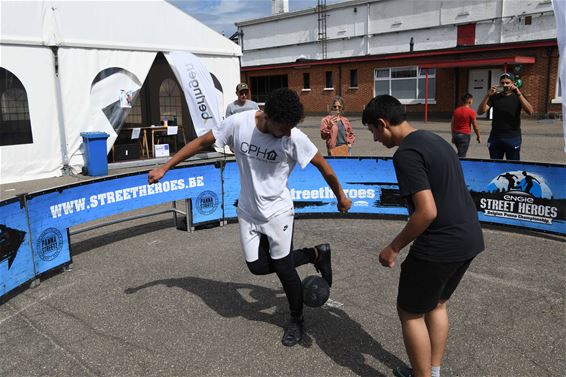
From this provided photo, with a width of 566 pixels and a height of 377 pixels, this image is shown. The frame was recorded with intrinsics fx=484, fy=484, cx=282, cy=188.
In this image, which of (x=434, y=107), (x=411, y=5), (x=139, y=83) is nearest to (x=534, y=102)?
(x=434, y=107)

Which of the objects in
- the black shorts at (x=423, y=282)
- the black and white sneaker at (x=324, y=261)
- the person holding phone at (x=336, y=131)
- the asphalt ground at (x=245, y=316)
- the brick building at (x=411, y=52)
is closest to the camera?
the black shorts at (x=423, y=282)

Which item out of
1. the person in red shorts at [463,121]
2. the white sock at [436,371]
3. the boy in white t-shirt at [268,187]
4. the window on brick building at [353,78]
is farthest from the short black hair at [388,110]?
the window on brick building at [353,78]

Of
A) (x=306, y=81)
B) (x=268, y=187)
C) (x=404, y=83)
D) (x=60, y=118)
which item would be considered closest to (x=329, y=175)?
(x=268, y=187)

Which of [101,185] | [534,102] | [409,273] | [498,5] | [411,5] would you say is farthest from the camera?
[411,5]

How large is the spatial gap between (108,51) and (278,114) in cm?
993

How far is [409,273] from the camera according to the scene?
2.79m

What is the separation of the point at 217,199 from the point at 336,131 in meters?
2.14

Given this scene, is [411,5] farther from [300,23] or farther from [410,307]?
[410,307]

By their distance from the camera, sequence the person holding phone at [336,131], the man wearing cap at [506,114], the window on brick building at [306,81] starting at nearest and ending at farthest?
the man wearing cap at [506,114], the person holding phone at [336,131], the window on brick building at [306,81]

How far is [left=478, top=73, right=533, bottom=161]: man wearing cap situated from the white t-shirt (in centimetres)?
461

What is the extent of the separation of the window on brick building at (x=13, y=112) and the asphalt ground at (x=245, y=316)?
576 cm

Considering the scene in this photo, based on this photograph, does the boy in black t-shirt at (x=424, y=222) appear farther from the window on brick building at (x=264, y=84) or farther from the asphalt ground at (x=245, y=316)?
the window on brick building at (x=264, y=84)

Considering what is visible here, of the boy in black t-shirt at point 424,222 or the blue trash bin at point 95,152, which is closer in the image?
the boy in black t-shirt at point 424,222

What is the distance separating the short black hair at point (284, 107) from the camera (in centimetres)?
317
